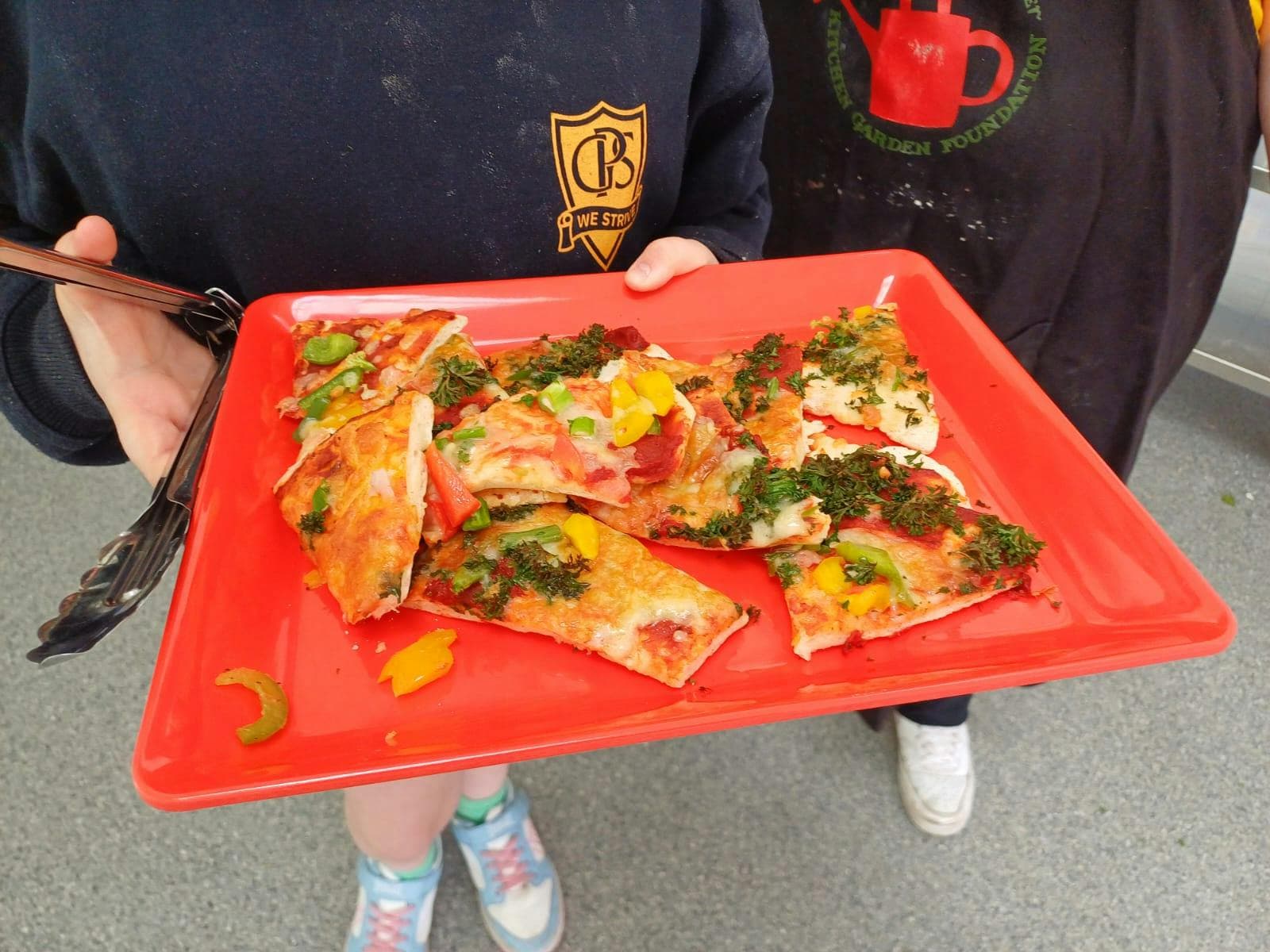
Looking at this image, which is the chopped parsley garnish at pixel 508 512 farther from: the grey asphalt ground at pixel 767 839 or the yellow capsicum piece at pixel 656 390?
the grey asphalt ground at pixel 767 839

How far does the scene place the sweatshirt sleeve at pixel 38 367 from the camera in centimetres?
170

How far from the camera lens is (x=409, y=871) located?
2.30 metres

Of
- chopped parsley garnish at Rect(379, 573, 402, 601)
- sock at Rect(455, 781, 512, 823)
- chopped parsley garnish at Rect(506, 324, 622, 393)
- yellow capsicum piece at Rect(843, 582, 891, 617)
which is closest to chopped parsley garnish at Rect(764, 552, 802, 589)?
yellow capsicum piece at Rect(843, 582, 891, 617)

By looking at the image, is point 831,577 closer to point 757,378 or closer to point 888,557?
point 888,557

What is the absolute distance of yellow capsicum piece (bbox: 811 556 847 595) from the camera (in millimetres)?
1484

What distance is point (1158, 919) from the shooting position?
242 cm

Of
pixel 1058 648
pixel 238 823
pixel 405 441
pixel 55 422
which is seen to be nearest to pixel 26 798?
pixel 238 823

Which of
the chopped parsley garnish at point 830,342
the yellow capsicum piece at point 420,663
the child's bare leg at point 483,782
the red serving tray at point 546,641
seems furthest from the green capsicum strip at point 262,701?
the chopped parsley garnish at point 830,342

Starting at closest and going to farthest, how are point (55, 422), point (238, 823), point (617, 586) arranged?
point (617, 586), point (55, 422), point (238, 823)

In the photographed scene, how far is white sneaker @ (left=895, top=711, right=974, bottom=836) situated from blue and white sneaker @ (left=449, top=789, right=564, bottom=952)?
1086mm

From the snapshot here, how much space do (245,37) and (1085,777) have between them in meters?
2.93

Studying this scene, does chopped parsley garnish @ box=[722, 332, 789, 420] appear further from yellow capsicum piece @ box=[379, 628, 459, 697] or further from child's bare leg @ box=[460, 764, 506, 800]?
child's bare leg @ box=[460, 764, 506, 800]

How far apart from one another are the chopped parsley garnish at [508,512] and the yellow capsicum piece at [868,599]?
0.60 meters

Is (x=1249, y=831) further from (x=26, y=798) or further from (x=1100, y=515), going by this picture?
(x=26, y=798)
